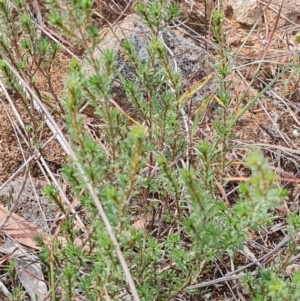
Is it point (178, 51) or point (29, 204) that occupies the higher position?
point (178, 51)

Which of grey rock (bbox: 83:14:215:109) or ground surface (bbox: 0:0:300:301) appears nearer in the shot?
ground surface (bbox: 0:0:300:301)

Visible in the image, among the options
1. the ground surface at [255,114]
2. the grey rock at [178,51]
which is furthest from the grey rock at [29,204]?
the grey rock at [178,51]

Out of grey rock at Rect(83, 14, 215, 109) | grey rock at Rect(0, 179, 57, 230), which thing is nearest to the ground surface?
grey rock at Rect(0, 179, 57, 230)

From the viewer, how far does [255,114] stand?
101 inches

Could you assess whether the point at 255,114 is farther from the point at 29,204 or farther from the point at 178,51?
the point at 29,204

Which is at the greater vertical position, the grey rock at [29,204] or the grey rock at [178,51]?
the grey rock at [178,51]

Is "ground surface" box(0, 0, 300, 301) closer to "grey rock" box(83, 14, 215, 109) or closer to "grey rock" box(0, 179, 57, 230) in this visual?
"grey rock" box(0, 179, 57, 230)

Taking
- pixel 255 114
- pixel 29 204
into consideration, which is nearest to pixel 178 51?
pixel 255 114

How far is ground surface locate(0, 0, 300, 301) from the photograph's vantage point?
2.17 metres

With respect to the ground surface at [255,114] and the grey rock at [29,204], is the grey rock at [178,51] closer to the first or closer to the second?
the ground surface at [255,114]

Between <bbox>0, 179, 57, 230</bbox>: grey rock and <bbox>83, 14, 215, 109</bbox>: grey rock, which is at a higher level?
<bbox>83, 14, 215, 109</bbox>: grey rock

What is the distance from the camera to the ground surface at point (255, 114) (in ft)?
7.13

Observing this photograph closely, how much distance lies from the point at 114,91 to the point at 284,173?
0.82 meters

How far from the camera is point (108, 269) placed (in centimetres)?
137
